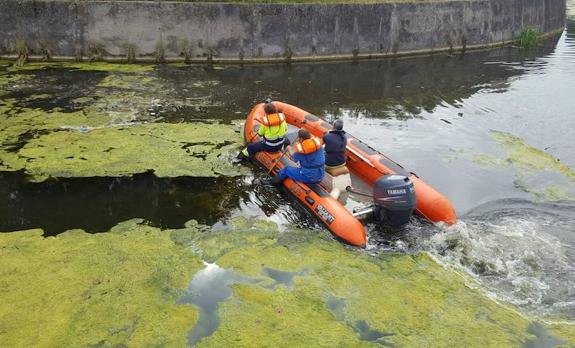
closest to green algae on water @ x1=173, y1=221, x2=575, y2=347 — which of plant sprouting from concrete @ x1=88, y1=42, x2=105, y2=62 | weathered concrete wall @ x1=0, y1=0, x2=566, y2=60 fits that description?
weathered concrete wall @ x1=0, y1=0, x2=566, y2=60

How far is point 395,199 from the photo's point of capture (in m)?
6.16

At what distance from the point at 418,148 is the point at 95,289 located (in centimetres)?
Answer: 689

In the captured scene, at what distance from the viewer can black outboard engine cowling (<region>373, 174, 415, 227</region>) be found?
6.14 meters

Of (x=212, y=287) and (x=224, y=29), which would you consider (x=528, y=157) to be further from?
(x=224, y=29)

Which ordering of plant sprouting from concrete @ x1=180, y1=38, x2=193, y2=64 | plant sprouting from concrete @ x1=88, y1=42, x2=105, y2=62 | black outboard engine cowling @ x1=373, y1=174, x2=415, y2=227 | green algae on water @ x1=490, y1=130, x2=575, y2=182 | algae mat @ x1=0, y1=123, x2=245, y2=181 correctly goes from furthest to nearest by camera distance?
1. plant sprouting from concrete @ x1=180, y1=38, x2=193, y2=64
2. plant sprouting from concrete @ x1=88, y1=42, x2=105, y2=62
3. green algae on water @ x1=490, y1=130, x2=575, y2=182
4. algae mat @ x1=0, y1=123, x2=245, y2=181
5. black outboard engine cowling @ x1=373, y1=174, x2=415, y2=227

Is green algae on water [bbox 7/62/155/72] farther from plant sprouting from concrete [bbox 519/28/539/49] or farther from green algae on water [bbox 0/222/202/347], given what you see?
plant sprouting from concrete [bbox 519/28/539/49]

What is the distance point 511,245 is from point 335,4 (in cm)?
1256

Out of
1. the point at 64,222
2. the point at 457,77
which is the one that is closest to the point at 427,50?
the point at 457,77

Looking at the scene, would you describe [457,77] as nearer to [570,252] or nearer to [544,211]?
[544,211]

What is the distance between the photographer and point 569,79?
1583 cm

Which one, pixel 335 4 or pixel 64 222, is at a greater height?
pixel 335 4

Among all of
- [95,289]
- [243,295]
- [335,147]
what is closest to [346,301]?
[243,295]

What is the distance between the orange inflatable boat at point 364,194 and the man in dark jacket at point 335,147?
232mm

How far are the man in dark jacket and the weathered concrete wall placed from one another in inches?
377
